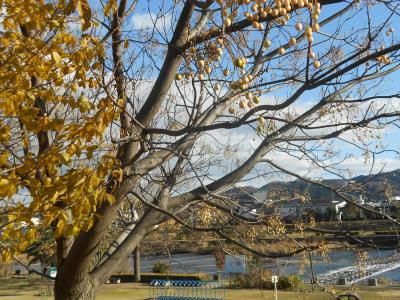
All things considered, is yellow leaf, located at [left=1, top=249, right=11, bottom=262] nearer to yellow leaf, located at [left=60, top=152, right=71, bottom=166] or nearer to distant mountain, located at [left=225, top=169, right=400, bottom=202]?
yellow leaf, located at [left=60, top=152, right=71, bottom=166]

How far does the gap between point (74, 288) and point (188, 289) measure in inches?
602

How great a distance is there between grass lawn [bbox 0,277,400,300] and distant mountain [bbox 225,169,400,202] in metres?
6.99

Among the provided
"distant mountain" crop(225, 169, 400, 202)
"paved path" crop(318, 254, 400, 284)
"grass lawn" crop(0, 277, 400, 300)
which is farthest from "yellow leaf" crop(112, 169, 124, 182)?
"grass lawn" crop(0, 277, 400, 300)

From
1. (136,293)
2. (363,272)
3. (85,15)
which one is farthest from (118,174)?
(136,293)

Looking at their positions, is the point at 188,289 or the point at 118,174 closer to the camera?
the point at 118,174

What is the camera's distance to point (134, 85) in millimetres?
5738

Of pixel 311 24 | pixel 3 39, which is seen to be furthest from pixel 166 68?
pixel 311 24

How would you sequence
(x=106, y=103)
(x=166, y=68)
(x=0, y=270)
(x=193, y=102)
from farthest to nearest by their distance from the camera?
(x=0, y=270) → (x=193, y=102) → (x=166, y=68) → (x=106, y=103)

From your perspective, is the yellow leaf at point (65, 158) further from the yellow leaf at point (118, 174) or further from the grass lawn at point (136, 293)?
the grass lawn at point (136, 293)

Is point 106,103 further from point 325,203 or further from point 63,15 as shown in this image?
point 325,203

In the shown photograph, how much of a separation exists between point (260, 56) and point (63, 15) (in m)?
1.83

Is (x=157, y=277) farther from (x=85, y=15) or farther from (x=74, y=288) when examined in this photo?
(x=85, y=15)

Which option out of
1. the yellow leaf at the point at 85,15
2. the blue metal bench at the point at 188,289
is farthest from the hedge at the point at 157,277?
the yellow leaf at the point at 85,15

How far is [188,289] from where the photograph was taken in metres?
19.1
